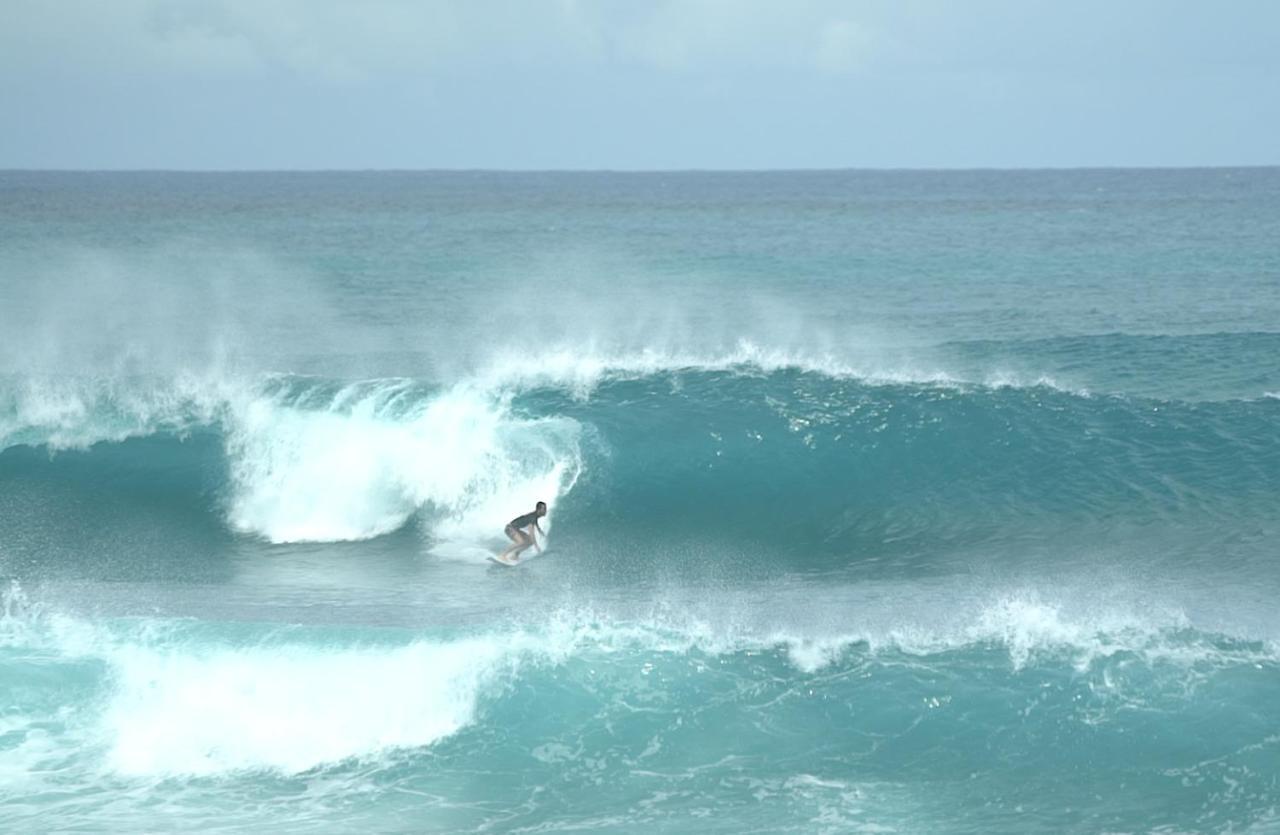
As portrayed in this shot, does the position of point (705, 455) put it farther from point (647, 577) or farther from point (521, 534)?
point (521, 534)

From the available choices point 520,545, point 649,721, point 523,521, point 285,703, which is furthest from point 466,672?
point 523,521

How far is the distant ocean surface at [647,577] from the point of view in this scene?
1027cm

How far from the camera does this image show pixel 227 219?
253ft

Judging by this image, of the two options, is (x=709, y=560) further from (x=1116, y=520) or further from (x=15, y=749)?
(x=15, y=749)

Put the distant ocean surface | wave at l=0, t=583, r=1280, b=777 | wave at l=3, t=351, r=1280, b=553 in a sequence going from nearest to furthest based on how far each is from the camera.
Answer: the distant ocean surface < wave at l=0, t=583, r=1280, b=777 < wave at l=3, t=351, r=1280, b=553

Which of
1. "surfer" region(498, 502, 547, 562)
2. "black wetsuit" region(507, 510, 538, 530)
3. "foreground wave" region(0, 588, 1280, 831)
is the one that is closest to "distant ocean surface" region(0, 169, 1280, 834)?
"foreground wave" region(0, 588, 1280, 831)

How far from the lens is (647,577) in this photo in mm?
14742

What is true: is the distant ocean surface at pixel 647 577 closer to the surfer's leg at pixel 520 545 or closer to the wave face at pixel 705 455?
the wave face at pixel 705 455

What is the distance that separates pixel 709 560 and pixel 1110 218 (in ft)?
206

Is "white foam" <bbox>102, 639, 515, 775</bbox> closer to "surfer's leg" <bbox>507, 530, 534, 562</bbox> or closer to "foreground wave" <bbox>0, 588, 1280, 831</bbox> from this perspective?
"foreground wave" <bbox>0, 588, 1280, 831</bbox>

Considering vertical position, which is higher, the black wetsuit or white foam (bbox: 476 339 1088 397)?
white foam (bbox: 476 339 1088 397)

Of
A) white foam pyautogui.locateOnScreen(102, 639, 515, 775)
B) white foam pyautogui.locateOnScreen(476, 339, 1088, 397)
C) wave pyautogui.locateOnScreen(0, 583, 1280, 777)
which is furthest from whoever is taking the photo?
white foam pyautogui.locateOnScreen(476, 339, 1088, 397)

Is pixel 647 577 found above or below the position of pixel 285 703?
above

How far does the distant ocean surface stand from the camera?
10.3 meters
